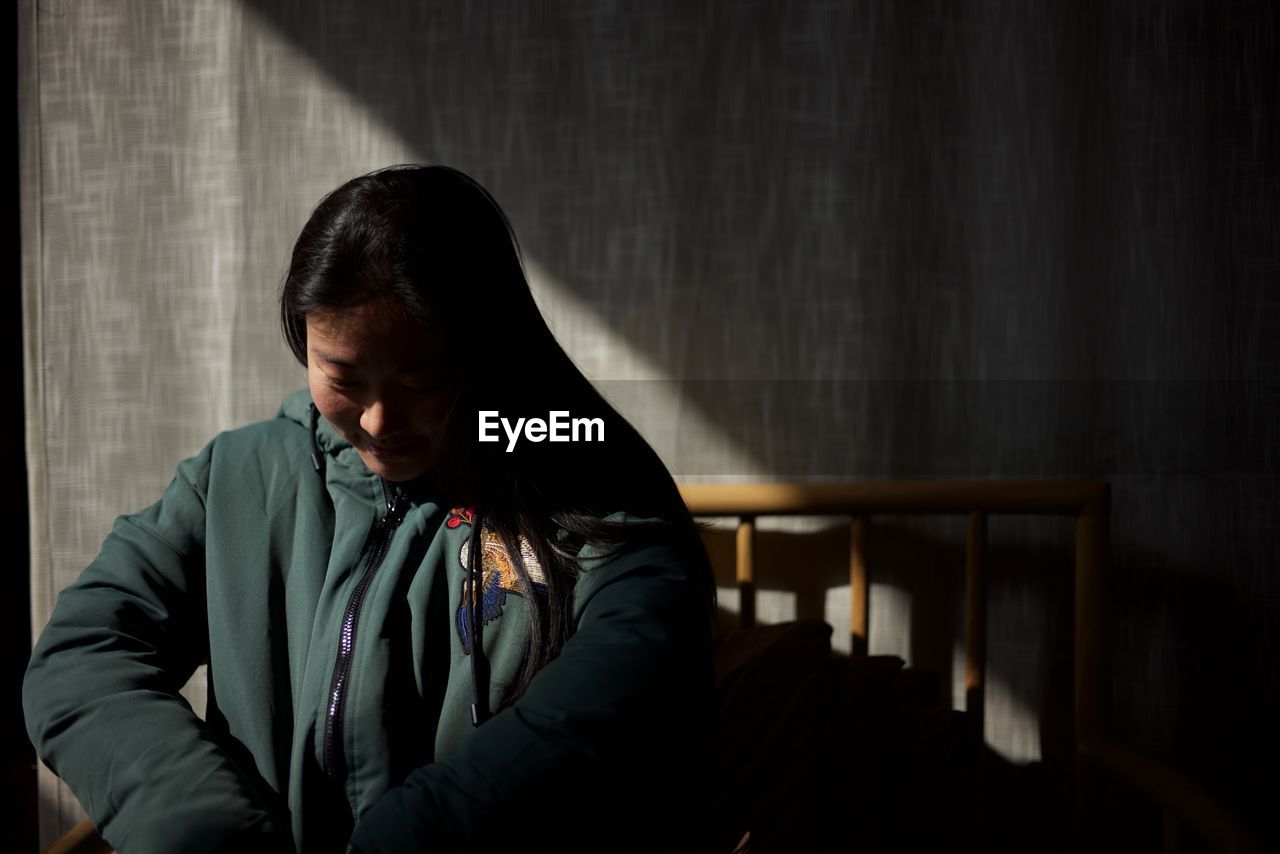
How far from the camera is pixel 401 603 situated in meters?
0.76

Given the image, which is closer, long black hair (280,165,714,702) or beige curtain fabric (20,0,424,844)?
long black hair (280,165,714,702)

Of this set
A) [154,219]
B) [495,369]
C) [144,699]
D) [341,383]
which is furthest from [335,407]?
[154,219]

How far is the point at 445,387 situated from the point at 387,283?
0.31 feet

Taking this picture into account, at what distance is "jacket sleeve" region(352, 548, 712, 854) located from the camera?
1.99 feet

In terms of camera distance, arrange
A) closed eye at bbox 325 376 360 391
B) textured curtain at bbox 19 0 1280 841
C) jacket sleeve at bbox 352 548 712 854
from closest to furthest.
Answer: jacket sleeve at bbox 352 548 712 854, closed eye at bbox 325 376 360 391, textured curtain at bbox 19 0 1280 841

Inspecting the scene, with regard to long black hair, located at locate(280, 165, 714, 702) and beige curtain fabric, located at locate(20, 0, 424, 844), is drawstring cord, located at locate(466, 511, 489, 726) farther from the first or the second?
beige curtain fabric, located at locate(20, 0, 424, 844)

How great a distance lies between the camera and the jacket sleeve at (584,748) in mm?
608

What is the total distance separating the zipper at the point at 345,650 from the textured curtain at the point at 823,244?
431 mm

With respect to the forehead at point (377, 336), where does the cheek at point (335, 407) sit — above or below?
Result: below

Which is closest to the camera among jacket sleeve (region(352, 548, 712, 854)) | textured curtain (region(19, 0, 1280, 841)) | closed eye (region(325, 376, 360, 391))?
jacket sleeve (region(352, 548, 712, 854))

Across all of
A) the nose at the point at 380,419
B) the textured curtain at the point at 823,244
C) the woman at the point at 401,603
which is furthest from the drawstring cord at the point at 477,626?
the textured curtain at the point at 823,244

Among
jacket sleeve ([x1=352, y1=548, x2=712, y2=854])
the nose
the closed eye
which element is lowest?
jacket sleeve ([x1=352, y1=548, x2=712, y2=854])

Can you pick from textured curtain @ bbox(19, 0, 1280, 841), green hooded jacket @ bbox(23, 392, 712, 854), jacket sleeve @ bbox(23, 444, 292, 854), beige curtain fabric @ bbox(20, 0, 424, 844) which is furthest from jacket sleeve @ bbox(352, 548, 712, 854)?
beige curtain fabric @ bbox(20, 0, 424, 844)

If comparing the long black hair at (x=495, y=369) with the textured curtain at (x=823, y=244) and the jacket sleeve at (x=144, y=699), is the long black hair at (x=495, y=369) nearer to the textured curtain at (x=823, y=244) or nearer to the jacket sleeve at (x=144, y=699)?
the jacket sleeve at (x=144, y=699)
